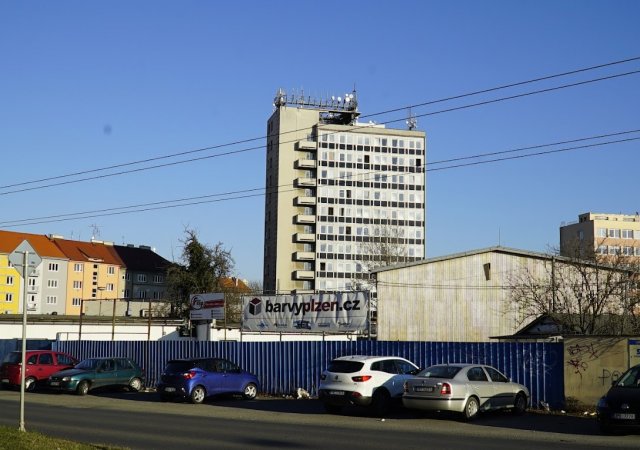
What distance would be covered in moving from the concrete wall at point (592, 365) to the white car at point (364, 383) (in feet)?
14.8

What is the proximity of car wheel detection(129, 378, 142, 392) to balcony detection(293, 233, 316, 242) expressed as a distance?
7645 centimetres

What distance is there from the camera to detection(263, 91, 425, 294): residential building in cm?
10744

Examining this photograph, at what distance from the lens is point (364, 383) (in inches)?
831

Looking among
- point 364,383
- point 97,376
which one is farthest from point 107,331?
point 364,383

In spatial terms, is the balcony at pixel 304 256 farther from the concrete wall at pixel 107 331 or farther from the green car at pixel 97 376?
the green car at pixel 97 376

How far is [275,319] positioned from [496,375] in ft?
44.3

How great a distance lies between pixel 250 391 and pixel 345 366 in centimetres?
637

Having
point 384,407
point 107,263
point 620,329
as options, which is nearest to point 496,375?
point 384,407

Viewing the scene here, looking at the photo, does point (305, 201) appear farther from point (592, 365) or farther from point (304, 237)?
point (592, 365)

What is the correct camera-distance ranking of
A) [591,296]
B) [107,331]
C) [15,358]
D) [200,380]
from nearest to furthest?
1. [200,380]
2. [15,358]
3. [591,296]
4. [107,331]


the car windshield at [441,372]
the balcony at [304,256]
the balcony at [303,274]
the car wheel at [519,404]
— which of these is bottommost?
the car wheel at [519,404]

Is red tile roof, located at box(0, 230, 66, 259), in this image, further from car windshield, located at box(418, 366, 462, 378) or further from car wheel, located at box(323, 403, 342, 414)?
car windshield, located at box(418, 366, 462, 378)

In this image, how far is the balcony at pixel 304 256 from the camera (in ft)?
351

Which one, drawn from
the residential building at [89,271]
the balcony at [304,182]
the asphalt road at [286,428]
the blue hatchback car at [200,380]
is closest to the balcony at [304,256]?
the balcony at [304,182]
